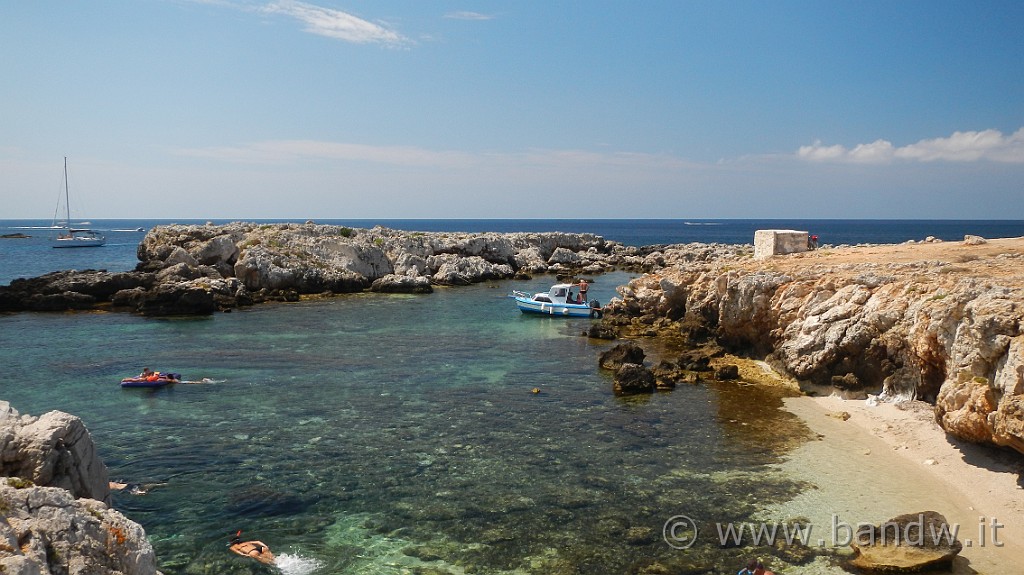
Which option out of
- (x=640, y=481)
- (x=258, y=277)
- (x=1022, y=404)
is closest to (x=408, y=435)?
(x=640, y=481)

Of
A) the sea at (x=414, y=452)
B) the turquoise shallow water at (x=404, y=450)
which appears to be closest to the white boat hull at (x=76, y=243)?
the sea at (x=414, y=452)

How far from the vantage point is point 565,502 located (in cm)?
1555

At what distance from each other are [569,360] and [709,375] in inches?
276

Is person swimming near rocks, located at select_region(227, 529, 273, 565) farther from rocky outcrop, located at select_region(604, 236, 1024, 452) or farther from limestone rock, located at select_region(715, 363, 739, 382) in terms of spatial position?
limestone rock, located at select_region(715, 363, 739, 382)

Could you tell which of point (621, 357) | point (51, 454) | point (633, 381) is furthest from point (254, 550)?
point (621, 357)

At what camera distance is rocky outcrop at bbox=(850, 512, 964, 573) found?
1205 cm

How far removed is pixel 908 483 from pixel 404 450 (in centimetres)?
1357

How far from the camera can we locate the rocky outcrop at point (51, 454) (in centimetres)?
977

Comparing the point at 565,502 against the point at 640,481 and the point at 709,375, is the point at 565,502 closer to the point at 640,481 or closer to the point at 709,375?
the point at 640,481

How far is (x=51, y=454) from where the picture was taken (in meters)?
10.0

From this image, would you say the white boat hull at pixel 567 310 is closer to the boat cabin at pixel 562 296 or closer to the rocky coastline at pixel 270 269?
the boat cabin at pixel 562 296

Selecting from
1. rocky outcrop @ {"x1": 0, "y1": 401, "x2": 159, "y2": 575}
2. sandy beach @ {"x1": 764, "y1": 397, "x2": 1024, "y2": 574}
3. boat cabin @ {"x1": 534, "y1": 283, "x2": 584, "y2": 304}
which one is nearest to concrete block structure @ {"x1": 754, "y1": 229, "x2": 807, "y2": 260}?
boat cabin @ {"x1": 534, "y1": 283, "x2": 584, "y2": 304}

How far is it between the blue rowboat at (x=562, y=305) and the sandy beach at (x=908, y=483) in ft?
83.2

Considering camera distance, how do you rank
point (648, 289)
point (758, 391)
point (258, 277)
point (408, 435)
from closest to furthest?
point (408, 435), point (758, 391), point (648, 289), point (258, 277)
